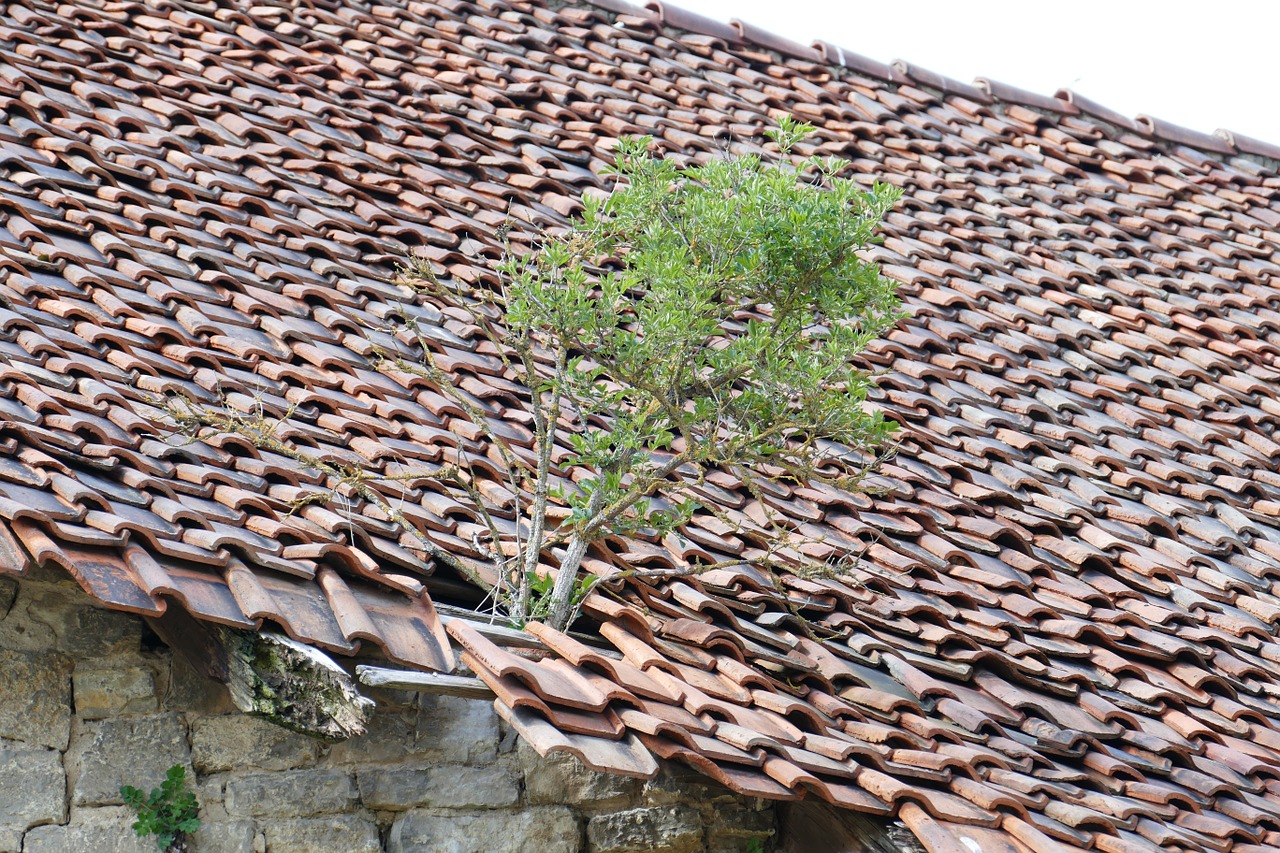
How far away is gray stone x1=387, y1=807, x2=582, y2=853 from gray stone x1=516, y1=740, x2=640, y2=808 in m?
0.04

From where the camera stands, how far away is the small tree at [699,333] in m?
3.20

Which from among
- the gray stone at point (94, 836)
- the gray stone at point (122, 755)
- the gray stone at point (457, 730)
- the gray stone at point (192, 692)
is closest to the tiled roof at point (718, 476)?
the gray stone at point (457, 730)

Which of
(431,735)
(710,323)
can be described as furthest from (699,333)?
(431,735)

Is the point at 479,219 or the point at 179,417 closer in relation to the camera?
the point at 179,417

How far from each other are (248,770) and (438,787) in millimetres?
437

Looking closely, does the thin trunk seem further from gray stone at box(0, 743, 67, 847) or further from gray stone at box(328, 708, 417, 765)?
gray stone at box(0, 743, 67, 847)

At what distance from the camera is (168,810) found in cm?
284

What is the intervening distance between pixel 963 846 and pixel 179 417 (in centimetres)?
210

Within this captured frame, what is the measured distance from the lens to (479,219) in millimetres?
4926

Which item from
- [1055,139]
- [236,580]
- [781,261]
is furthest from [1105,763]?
[1055,139]

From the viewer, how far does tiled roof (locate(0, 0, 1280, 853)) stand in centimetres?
297

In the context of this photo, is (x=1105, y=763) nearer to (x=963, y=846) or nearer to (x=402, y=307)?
(x=963, y=846)

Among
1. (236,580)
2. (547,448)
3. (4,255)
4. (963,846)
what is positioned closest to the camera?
(236,580)

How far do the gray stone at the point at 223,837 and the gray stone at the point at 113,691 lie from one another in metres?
0.28
